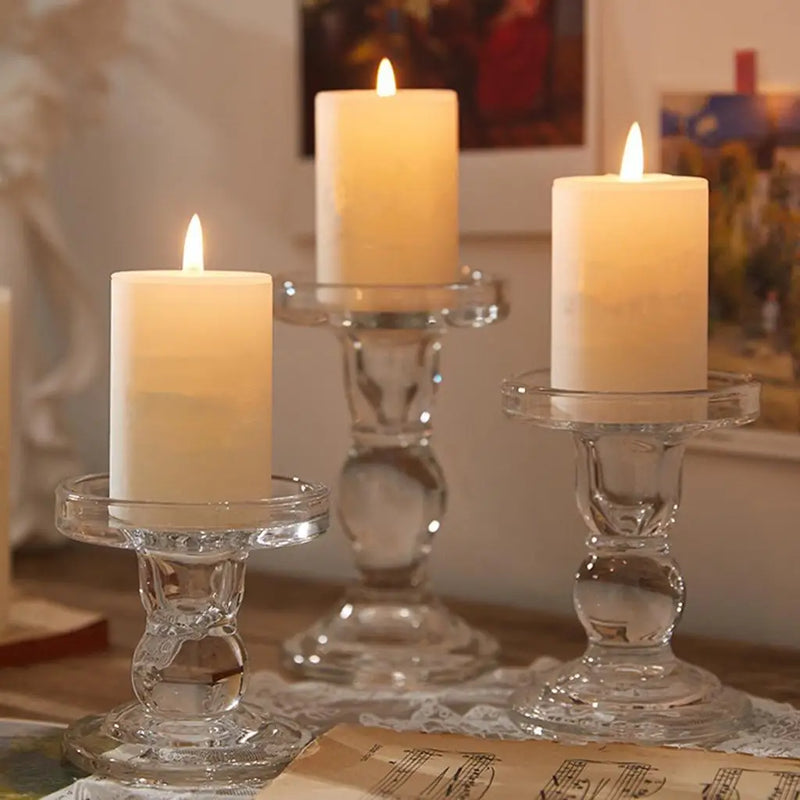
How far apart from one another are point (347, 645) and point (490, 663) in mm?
95

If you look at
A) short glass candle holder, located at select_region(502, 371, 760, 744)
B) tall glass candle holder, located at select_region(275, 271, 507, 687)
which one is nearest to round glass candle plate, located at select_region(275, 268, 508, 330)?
tall glass candle holder, located at select_region(275, 271, 507, 687)

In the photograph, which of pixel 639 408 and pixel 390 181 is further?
pixel 390 181

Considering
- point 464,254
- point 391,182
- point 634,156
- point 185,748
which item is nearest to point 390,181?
point 391,182

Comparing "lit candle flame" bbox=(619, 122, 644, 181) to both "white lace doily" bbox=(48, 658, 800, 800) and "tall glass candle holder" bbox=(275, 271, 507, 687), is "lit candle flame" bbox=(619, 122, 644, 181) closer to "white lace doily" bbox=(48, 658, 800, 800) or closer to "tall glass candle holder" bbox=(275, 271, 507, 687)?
"tall glass candle holder" bbox=(275, 271, 507, 687)

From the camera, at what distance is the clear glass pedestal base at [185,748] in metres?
0.81

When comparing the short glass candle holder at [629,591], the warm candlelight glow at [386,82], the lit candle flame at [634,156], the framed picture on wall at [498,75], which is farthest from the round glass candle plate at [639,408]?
the framed picture on wall at [498,75]

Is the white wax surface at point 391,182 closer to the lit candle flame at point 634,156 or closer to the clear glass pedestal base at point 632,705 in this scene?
the lit candle flame at point 634,156

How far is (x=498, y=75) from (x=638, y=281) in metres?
0.42

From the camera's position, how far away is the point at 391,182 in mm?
1024

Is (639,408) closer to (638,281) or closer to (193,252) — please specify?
(638,281)

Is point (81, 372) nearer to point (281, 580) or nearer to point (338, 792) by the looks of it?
point (281, 580)

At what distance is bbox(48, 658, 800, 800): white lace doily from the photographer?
911 millimetres

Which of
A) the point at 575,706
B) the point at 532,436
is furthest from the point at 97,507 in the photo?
the point at 532,436

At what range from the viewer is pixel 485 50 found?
1250 millimetres
